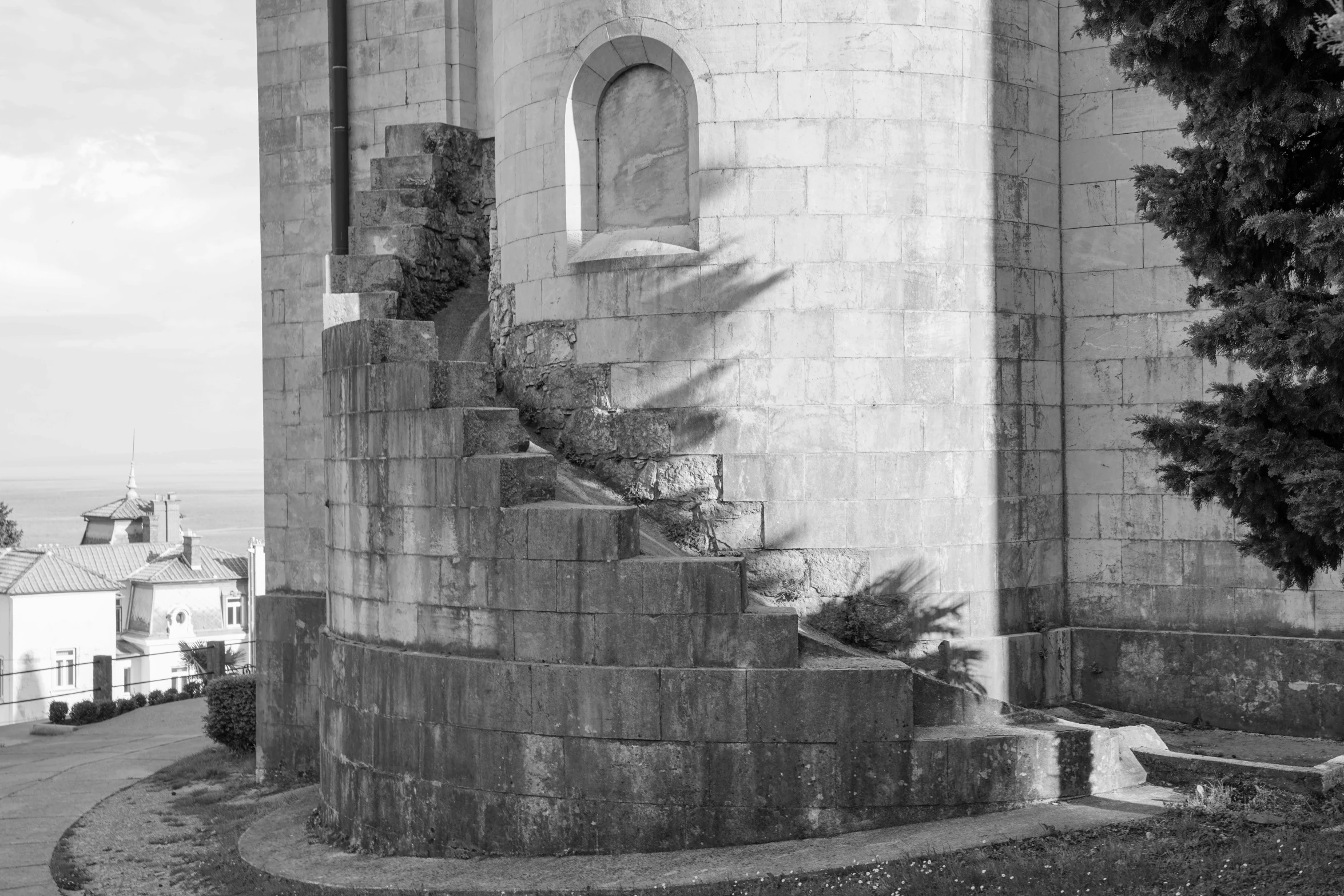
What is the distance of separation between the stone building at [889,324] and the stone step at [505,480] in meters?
1.43

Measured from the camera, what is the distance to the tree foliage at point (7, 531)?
207 ft

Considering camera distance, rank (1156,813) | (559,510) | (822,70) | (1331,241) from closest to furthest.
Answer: (1331,241), (1156,813), (559,510), (822,70)

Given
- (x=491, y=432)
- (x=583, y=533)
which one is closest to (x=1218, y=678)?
(x=583, y=533)

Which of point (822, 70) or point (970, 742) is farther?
point (822, 70)

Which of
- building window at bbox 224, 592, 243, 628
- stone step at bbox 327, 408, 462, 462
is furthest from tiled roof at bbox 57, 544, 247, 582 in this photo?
stone step at bbox 327, 408, 462, 462

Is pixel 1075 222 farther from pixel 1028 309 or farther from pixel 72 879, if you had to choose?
pixel 72 879

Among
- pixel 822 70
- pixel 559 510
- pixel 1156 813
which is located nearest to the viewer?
pixel 1156 813

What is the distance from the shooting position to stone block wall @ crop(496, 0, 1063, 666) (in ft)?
36.2

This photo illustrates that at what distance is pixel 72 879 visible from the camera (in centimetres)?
1201

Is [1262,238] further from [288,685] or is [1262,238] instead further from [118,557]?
[118,557]

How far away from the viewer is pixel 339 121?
54.2 ft

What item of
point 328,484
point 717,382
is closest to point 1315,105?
point 717,382

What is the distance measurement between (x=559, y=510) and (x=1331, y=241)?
200 inches

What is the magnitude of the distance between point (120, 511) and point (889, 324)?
68.4m
